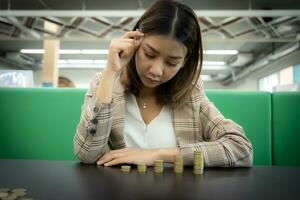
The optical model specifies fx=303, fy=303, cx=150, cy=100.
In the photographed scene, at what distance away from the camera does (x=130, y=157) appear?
0.91 m

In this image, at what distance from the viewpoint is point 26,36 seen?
5.09m

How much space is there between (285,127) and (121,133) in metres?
0.92

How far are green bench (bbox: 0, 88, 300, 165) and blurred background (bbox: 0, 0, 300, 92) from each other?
26 cm

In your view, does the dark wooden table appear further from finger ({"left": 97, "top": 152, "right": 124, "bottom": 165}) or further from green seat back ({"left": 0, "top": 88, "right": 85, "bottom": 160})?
green seat back ({"left": 0, "top": 88, "right": 85, "bottom": 160})

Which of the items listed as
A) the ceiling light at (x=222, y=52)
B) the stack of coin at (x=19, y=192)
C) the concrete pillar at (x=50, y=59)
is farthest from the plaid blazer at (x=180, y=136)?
the ceiling light at (x=222, y=52)

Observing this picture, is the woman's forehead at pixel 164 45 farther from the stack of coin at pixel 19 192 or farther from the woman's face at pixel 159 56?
the stack of coin at pixel 19 192

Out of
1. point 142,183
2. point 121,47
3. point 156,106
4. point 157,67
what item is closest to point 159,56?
point 157,67

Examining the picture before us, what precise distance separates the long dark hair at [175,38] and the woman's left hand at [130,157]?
0.32m

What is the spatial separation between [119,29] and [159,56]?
3.92 meters

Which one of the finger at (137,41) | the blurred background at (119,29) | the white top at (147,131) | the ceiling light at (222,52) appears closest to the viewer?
the finger at (137,41)

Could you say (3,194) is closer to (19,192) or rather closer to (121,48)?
(19,192)

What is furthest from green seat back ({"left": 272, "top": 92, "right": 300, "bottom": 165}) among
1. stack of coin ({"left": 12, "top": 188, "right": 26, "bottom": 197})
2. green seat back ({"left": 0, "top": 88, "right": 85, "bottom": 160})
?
stack of coin ({"left": 12, "top": 188, "right": 26, "bottom": 197})

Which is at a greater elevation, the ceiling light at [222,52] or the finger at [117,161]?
the ceiling light at [222,52]

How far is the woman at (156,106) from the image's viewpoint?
0.97 metres
